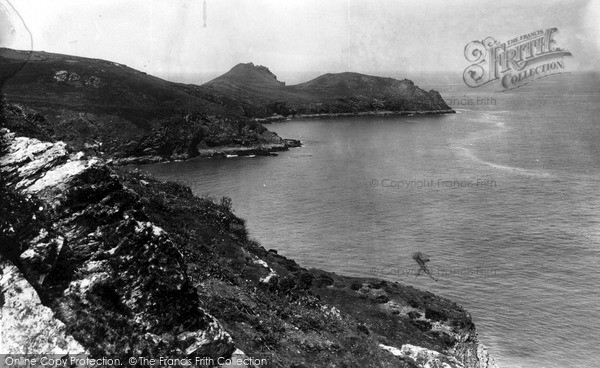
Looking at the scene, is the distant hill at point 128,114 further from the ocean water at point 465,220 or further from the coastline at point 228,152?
the ocean water at point 465,220

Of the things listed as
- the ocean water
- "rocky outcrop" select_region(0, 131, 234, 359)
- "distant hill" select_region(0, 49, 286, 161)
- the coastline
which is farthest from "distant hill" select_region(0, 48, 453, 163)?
"rocky outcrop" select_region(0, 131, 234, 359)

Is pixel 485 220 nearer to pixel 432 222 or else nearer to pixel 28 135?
pixel 432 222

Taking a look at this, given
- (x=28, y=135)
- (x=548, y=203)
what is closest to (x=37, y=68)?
(x=548, y=203)

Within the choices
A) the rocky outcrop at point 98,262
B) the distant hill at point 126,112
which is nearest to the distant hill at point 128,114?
the distant hill at point 126,112

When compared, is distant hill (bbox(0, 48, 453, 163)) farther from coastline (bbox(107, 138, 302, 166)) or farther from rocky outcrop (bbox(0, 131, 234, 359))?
rocky outcrop (bbox(0, 131, 234, 359))

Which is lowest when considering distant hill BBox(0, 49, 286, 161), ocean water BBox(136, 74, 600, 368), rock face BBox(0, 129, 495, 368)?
ocean water BBox(136, 74, 600, 368)

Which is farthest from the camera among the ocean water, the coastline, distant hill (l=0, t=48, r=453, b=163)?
distant hill (l=0, t=48, r=453, b=163)

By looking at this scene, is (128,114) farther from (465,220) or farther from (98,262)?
(98,262)

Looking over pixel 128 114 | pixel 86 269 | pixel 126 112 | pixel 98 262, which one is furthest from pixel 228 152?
pixel 86 269
